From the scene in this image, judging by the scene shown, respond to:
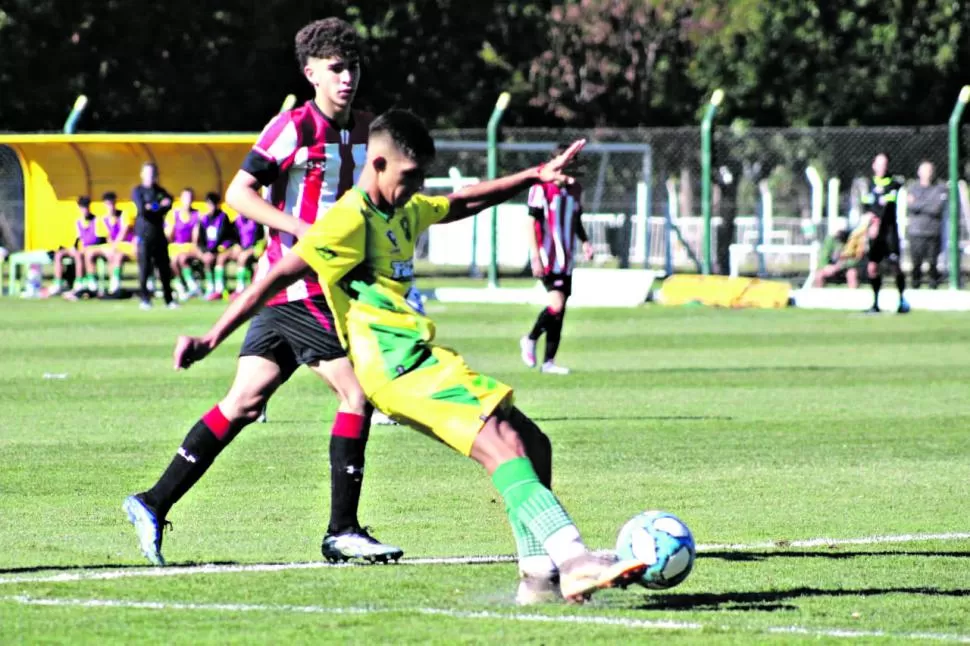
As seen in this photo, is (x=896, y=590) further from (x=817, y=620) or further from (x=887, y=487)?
(x=887, y=487)

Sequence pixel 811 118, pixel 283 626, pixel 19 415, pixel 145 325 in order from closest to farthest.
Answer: pixel 283 626
pixel 19 415
pixel 145 325
pixel 811 118

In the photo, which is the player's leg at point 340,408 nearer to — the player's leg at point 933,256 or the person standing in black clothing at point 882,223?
the person standing in black clothing at point 882,223

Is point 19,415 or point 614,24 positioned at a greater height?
point 614,24

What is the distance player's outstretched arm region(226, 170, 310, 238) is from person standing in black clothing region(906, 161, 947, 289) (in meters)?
21.8

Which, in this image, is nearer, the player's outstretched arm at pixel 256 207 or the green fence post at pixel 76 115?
the player's outstretched arm at pixel 256 207

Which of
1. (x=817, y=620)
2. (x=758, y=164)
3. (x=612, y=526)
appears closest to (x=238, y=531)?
(x=612, y=526)

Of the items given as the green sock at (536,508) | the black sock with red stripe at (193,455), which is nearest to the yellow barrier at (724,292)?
the black sock with red stripe at (193,455)

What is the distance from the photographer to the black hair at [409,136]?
6.78 meters

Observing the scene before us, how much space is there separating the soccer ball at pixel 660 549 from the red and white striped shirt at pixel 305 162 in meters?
2.01

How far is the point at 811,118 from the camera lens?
4872 centimetres

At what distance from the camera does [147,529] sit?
7.64 meters

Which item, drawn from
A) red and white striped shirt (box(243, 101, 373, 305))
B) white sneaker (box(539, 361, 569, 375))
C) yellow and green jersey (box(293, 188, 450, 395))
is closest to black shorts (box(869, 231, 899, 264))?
white sneaker (box(539, 361, 569, 375))

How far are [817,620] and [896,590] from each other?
2.40 feet

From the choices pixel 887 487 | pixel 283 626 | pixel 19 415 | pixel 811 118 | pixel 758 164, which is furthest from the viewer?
pixel 811 118
